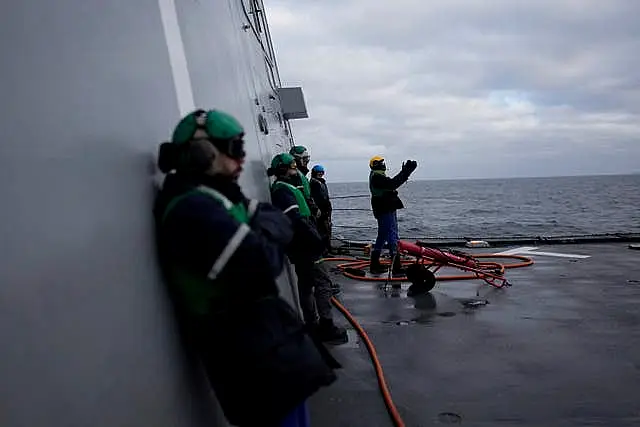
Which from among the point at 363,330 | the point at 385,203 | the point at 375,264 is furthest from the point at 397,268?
the point at 363,330

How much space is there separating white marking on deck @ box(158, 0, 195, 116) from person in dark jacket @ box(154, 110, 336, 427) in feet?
1.61

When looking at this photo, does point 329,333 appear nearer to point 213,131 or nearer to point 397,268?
point 397,268

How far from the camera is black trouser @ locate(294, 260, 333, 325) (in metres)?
5.07

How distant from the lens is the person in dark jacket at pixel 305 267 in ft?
14.2

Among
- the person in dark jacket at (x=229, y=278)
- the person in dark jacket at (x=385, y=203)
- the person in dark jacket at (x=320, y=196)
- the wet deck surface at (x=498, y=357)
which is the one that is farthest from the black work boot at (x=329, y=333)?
the person in dark jacket at (x=229, y=278)

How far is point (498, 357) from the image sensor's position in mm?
4719

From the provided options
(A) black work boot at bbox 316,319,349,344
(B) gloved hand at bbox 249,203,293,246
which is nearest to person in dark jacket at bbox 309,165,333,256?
(A) black work boot at bbox 316,319,349,344

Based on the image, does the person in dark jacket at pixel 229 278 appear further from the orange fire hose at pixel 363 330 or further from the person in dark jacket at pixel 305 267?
the person in dark jacket at pixel 305 267

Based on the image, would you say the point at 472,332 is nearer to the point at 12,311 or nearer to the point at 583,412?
the point at 583,412

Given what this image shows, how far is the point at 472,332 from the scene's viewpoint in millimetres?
5469

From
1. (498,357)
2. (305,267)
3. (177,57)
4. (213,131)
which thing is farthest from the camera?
(305,267)

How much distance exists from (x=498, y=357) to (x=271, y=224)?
3.47 meters

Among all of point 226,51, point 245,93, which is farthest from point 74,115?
point 245,93

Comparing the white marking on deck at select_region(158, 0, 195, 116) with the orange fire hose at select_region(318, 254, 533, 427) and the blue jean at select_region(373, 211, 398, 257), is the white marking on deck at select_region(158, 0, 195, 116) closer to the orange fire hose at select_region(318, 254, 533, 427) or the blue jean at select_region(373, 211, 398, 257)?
the orange fire hose at select_region(318, 254, 533, 427)
